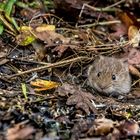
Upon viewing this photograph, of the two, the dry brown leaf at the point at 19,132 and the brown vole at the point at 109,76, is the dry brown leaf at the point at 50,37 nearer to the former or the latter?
the brown vole at the point at 109,76

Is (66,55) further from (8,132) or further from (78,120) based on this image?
(8,132)

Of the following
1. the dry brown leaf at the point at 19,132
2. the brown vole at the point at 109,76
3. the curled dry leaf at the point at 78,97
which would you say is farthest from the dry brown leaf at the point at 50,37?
the dry brown leaf at the point at 19,132

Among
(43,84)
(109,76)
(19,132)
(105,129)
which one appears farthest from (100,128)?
(109,76)

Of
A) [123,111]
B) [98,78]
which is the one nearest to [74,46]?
[98,78]

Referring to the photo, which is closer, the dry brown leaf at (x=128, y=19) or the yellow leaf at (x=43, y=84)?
the yellow leaf at (x=43, y=84)

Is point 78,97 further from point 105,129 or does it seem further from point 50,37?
point 50,37

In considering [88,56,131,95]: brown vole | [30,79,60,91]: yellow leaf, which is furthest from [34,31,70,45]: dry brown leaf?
[30,79,60,91]: yellow leaf
